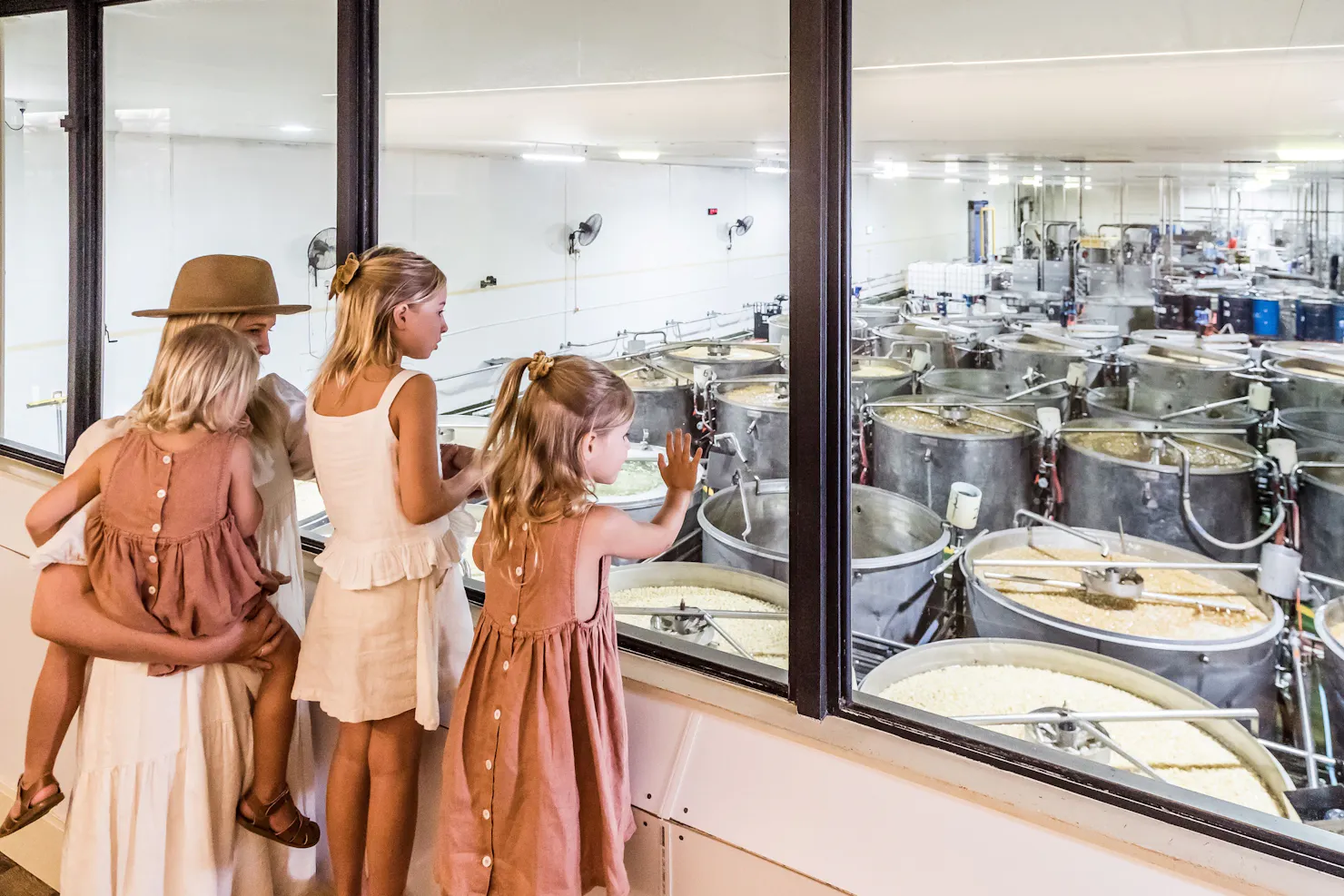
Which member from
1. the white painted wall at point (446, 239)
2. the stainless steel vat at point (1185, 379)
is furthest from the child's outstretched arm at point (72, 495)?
the stainless steel vat at point (1185, 379)

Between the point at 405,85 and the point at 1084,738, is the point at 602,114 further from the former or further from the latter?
the point at 1084,738

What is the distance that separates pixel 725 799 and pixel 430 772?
0.58 metres

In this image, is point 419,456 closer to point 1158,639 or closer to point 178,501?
point 178,501

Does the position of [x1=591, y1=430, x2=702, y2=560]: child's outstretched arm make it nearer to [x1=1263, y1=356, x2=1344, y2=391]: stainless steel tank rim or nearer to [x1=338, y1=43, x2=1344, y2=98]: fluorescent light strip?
[x1=338, y1=43, x2=1344, y2=98]: fluorescent light strip

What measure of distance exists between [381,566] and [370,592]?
44 millimetres

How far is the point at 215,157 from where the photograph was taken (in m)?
3.16

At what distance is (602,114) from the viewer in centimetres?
264

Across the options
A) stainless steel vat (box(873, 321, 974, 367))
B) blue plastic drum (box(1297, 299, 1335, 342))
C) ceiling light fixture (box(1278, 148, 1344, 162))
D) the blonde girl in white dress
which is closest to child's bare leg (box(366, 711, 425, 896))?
the blonde girl in white dress

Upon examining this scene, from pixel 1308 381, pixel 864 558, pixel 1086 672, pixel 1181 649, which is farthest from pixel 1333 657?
pixel 1308 381

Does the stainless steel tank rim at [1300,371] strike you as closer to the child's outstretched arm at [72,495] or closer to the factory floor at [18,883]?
the child's outstretched arm at [72,495]

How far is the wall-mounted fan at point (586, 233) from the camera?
3170mm

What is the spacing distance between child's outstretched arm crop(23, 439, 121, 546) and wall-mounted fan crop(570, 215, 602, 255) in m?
2.07

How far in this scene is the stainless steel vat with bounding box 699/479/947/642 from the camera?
1.86 metres

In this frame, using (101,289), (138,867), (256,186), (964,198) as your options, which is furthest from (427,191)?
(138,867)
